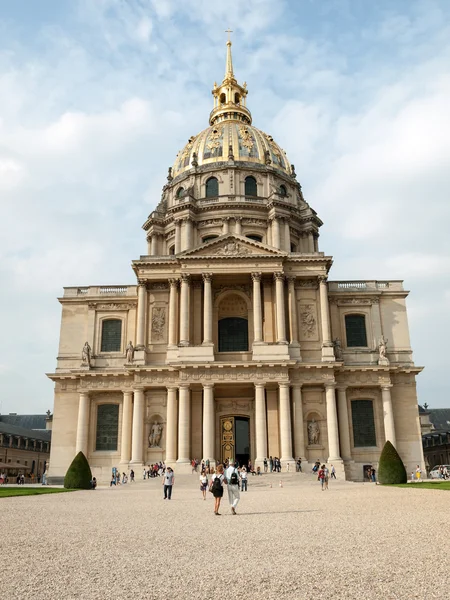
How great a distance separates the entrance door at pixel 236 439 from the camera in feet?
141

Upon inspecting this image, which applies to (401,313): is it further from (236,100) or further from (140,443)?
(236,100)

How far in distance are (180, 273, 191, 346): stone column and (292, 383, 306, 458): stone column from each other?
336 inches

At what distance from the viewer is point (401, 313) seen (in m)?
47.3

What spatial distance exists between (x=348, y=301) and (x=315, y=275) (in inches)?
164

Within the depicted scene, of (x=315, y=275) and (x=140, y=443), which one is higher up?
(x=315, y=275)

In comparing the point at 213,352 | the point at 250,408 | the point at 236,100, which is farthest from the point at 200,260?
the point at 236,100

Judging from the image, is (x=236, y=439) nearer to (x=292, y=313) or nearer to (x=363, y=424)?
(x=363, y=424)

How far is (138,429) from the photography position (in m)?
41.8

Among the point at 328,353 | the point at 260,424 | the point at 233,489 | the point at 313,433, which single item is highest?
the point at 328,353

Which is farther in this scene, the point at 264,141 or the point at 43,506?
the point at 264,141

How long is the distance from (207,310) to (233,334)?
4.73 meters

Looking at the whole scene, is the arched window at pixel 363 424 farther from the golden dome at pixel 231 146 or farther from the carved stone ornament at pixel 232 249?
the golden dome at pixel 231 146

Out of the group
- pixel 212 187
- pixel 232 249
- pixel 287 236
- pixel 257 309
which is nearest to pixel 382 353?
pixel 257 309

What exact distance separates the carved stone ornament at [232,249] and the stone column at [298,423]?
1082 centimetres
